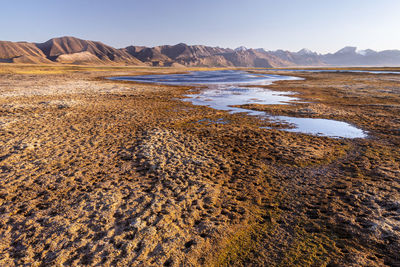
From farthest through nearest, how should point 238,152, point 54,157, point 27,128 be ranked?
1. point 27,128
2. point 238,152
3. point 54,157

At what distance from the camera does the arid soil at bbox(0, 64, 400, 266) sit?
4.49m

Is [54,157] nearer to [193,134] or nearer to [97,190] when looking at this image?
[97,190]

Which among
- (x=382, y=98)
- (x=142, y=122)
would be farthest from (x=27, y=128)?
(x=382, y=98)

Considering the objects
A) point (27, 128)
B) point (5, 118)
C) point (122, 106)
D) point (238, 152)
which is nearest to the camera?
point (238, 152)

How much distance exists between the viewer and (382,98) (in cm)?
2339

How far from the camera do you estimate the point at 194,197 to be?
6.32 metres

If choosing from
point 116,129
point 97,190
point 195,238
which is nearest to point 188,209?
point 195,238

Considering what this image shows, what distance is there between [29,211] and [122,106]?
44.9 ft

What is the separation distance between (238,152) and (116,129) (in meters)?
7.17

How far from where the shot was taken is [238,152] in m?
9.77

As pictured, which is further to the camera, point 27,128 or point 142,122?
point 142,122

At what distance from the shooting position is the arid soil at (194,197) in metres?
4.49

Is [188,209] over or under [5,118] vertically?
under

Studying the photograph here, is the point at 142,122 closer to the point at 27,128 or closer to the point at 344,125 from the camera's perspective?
the point at 27,128
